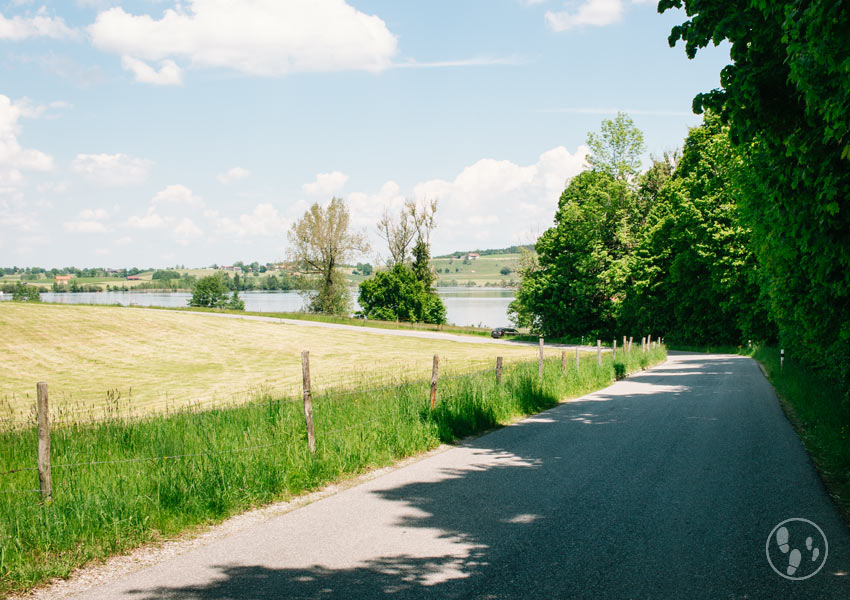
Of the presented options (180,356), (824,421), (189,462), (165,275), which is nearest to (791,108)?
(824,421)

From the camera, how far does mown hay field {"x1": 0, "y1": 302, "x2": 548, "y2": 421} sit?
23.0 metres

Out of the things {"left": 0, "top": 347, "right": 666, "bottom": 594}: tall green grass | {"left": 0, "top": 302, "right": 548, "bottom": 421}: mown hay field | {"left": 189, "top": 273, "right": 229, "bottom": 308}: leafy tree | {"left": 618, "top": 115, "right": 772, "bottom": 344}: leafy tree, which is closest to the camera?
{"left": 0, "top": 347, "right": 666, "bottom": 594}: tall green grass

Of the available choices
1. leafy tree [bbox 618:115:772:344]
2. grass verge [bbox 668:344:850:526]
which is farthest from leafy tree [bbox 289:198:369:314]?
grass verge [bbox 668:344:850:526]

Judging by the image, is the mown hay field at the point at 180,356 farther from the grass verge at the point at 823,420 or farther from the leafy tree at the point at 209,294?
the leafy tree at the point at 209,294

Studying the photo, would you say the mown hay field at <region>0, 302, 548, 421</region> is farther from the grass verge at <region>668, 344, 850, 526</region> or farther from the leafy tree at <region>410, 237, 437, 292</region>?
the leafy tree at <region>410, 237, 437, 292</region>

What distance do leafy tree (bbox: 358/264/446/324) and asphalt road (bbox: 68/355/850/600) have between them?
69084 mm

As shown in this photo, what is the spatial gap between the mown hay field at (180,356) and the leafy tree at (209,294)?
50627 millimetres

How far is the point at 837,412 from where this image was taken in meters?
11.6

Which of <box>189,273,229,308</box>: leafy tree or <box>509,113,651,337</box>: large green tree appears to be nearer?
<box>509,113,651,337</box>: large green tree

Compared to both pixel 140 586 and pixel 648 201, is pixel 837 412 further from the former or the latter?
pixel 648 201

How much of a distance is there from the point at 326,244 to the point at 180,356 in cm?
4089

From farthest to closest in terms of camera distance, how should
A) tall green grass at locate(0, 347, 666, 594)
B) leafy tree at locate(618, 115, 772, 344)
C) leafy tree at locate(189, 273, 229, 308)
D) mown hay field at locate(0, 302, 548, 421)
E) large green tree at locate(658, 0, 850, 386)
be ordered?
leafy tree at locate(189, 273, 229, 308) → leafy tree at locate(618, 115, 772, 344) → mown hay field at locate(0, 302, 548, 421) → large green tree at locate(658, 0, 850, 386) → tall green grass at locate(0, 347, 666, 594)

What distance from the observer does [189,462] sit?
7.61m

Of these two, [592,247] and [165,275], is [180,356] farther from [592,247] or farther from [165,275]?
[165,275]
